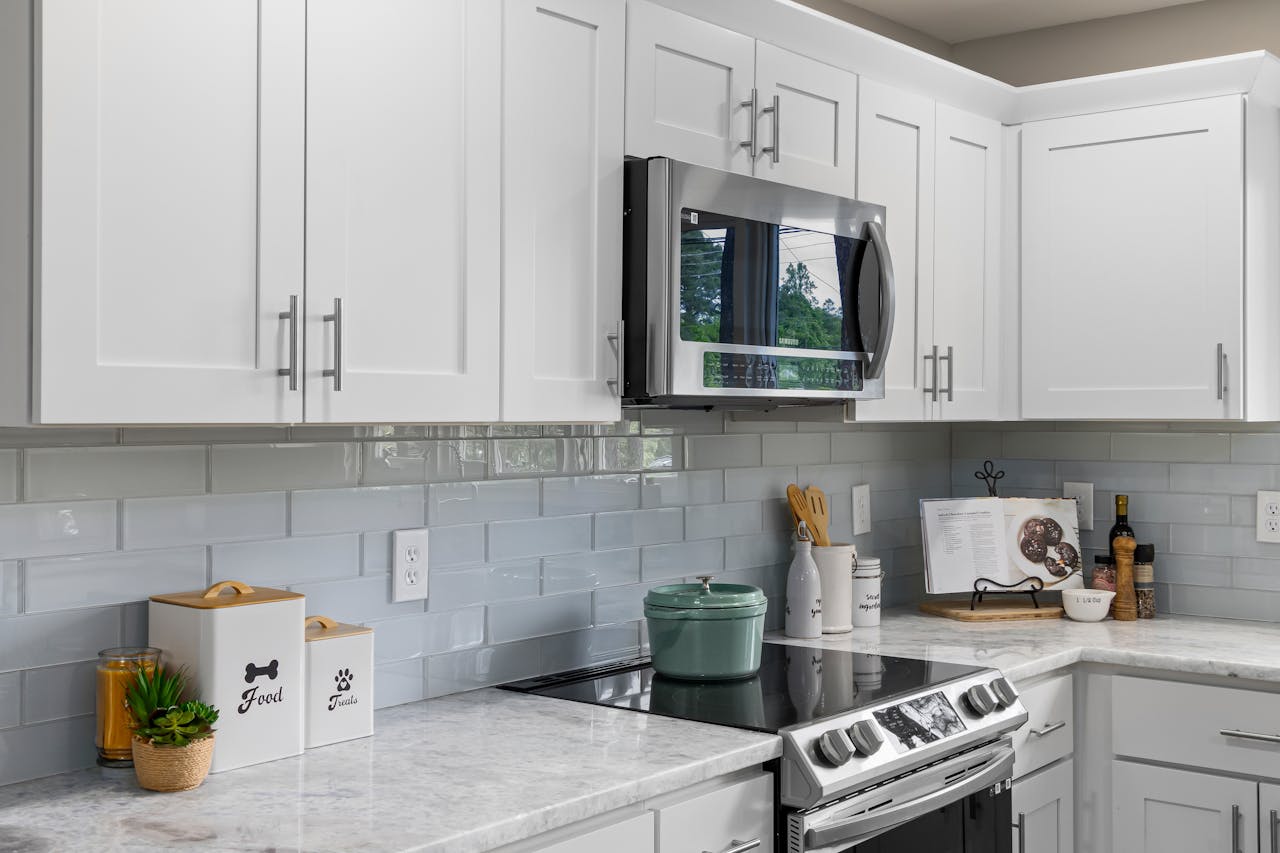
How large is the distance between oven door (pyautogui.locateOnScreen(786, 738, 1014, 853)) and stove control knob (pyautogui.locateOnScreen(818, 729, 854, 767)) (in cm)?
8

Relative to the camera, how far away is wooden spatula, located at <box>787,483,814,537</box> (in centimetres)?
308

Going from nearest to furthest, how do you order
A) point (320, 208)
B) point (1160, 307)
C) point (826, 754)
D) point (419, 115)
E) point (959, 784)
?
point (320, 208) → point (419, 115) → point (826, 754) → point (959, 784) → point (1160, 307)

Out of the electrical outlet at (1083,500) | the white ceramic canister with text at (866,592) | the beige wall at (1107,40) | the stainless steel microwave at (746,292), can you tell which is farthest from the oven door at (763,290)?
the electrical outlet at (1083,500)

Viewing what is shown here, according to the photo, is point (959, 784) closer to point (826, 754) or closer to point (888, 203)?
point (826, 754)

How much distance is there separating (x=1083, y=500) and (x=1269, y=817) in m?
1.10

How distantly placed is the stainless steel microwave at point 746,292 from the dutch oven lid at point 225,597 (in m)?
0.72

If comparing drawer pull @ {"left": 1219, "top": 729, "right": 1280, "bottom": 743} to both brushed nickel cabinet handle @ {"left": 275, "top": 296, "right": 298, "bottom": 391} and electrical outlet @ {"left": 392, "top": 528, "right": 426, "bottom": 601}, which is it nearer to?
electrical outlet @ {"left": 392, "top": 528, "right": 426, "bottom": 601}

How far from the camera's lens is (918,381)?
299 cm

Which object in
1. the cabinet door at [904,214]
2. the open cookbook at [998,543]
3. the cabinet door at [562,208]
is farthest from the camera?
the open cookbook at [998,543]

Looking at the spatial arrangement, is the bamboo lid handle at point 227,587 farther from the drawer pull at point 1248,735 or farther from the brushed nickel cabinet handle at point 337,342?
the drawer pull at point 1248,735

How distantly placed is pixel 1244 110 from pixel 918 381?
1.02m

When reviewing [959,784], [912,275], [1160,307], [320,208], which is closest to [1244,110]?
[1160,307]

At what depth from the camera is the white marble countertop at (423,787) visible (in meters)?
1.52

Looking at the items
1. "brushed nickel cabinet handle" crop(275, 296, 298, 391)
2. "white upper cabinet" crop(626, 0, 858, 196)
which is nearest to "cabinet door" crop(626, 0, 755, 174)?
"white upper cabinet" crop(626, 0, 858, 196)
